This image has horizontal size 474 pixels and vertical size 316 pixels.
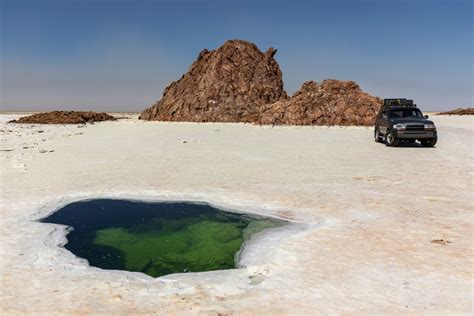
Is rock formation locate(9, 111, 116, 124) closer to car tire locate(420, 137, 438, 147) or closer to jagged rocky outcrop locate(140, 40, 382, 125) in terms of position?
jagged rocky outcrop locate(140, 40, 382, 125)

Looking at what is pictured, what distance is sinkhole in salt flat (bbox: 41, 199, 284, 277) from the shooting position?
6.45 metres

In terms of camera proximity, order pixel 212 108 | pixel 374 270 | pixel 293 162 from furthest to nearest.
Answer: pixel 212 108
pixel 293 162
pixel 374 270

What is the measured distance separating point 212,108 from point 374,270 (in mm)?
56733

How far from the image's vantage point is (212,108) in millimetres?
Result: 61438

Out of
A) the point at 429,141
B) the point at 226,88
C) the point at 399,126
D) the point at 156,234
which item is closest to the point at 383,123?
the point at 399,126

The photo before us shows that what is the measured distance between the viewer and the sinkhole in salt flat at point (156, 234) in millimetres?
6449

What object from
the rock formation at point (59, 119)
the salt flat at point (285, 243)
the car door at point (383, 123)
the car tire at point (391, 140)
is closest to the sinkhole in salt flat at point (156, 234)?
the salt flat at point (285, 243)

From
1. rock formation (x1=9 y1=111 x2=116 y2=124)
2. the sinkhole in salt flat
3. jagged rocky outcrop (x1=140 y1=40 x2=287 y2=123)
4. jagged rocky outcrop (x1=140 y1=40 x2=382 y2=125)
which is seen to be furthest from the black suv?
rock formation (x1=9 y1=111 x2=116 y2=124)

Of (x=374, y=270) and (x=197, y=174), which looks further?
(x=197, y=174)

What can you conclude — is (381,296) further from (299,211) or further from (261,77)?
(261,77)

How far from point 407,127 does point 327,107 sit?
29.1 metres

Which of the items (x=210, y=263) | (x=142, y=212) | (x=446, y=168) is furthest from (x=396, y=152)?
(x=210, y=263)

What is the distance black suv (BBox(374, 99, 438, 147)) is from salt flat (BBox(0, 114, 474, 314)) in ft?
23.1

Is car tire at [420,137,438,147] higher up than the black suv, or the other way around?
the black suv
